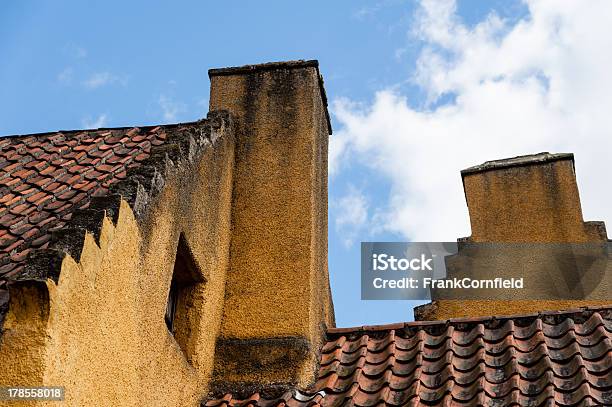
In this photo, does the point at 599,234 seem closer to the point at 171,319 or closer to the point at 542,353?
the point at 542,353

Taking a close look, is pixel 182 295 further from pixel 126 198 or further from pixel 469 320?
pixel 469 320

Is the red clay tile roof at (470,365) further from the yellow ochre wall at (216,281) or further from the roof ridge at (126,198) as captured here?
the roof ridge at (126,198)

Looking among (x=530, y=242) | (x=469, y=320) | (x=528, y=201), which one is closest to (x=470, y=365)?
(x=469, y=320)

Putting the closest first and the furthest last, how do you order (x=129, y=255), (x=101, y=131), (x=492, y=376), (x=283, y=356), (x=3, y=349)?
(x=3, y=349) → (x=129, y=255) → (x=492, y=376) → (x=283, y=356) → (x=101, y=131)

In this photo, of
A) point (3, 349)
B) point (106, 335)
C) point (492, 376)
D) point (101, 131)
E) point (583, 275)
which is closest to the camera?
point (3, 349)

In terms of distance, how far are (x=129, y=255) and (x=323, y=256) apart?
2866mm

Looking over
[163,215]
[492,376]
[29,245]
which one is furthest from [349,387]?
[29,245]

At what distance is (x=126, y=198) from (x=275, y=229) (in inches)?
87.5

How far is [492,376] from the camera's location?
19.7 ft

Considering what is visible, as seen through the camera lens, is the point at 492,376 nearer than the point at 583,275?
Yes

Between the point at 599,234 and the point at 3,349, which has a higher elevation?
the point at 599,234

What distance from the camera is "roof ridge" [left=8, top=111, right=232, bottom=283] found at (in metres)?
4.19

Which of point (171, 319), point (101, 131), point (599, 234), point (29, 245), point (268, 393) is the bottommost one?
point (268, 393)

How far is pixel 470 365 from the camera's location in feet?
20.3
